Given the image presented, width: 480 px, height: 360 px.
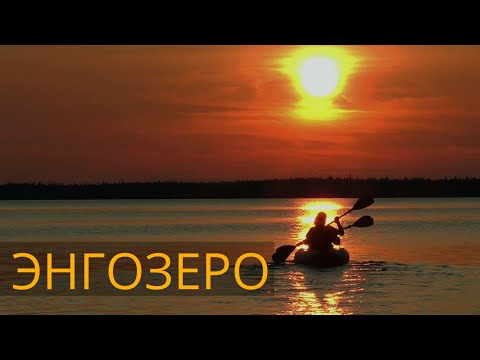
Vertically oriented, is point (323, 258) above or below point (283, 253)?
below

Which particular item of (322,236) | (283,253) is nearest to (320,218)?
(322,236)

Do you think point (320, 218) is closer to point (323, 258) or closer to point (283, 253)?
point (323, 258)

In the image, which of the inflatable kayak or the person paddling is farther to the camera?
the inflatable kayak

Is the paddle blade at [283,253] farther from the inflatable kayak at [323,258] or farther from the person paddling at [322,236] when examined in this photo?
the person paddling at [322,236]

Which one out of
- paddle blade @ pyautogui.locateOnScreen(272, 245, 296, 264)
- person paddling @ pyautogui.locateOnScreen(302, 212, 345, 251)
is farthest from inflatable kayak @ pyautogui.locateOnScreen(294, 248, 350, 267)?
paddle blade @ pyautogui.locateOnScreen(272, 245, 296, 264)

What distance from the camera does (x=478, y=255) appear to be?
118 feet

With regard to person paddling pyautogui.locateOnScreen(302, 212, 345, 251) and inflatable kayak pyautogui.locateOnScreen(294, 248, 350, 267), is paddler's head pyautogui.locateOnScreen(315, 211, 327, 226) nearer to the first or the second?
person paddling pyautogui.locateOnScreen(302, 212, 345, 251)

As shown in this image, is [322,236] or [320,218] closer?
[320,218]

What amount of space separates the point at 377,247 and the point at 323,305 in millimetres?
22988

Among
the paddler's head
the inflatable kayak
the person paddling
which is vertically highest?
the paddler's head

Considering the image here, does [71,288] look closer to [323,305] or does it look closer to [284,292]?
[284,292]
